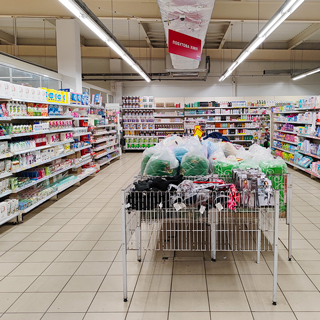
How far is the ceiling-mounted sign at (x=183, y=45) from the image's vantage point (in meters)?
7.13

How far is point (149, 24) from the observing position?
11.6m

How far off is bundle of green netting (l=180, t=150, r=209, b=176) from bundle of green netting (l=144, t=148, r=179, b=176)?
147 mm

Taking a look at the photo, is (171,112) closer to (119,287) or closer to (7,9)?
(7,9)

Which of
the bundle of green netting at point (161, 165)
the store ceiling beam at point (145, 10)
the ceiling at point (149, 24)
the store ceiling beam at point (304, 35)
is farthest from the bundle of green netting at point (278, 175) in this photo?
the store ceiling beam at point (304, 35)

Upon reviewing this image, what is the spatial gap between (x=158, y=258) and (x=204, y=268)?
580mm

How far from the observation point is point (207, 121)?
1562 cm

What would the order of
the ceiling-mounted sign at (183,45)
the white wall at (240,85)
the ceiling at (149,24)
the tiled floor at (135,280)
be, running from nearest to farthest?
the tiled floor at (135,280) < the ceiling-mounted sign at (183,45) < the ceiling at (149,24) < the white wall at (240,85)

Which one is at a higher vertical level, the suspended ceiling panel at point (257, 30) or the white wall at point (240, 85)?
the suspended ceiling panel at point (257, 30)

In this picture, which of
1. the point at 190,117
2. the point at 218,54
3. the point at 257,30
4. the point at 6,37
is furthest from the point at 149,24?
the point at 6,37

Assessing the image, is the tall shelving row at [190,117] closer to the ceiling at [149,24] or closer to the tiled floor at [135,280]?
the ceiling at [149,24]

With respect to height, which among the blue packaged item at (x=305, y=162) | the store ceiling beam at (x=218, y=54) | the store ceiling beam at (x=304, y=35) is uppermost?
the store ceiling beam at (x=304, y=35)

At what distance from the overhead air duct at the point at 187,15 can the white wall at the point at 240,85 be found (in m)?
8.73

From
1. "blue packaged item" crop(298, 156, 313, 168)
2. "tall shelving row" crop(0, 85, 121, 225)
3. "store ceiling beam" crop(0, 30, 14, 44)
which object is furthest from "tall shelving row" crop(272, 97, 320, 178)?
"store ceiling beam" crop(0, 30, 14, 44)

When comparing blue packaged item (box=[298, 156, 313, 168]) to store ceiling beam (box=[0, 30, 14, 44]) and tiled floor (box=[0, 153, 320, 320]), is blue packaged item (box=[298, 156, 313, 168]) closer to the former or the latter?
tiled floor (box=[0, 153, 320, 320])
